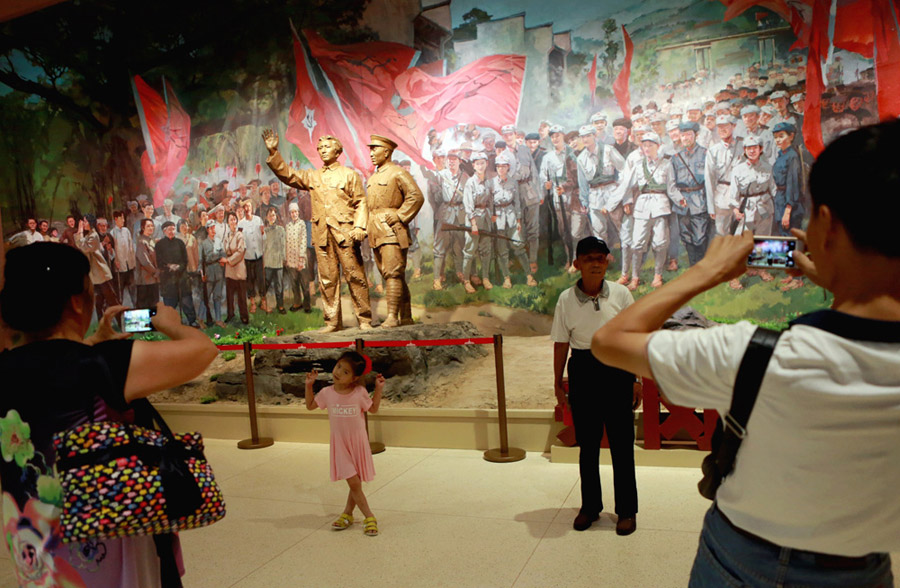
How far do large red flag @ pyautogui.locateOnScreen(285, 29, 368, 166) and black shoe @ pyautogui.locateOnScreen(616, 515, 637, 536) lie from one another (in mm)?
7218

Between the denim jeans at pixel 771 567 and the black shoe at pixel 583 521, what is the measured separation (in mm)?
2699

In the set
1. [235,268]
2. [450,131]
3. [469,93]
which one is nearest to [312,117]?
[450,131]

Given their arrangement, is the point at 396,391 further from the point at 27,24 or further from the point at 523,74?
the point at 27,24

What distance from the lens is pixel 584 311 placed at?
12.2ft

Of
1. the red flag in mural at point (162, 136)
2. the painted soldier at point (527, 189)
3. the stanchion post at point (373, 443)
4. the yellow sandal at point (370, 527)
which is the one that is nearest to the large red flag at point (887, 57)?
the painted soldier at point (527, 189)

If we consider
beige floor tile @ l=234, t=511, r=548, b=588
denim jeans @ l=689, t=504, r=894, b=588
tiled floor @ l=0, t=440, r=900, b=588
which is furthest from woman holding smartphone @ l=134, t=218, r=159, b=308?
denim jeans @ l=689, t=504, r=894, b=588

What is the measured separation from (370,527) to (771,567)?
10.2ft

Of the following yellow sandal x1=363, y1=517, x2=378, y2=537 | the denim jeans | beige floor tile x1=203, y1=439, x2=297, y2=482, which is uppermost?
the denim jeans

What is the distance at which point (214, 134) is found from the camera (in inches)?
411

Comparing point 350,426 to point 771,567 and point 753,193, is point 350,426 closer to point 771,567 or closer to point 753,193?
point 771,567

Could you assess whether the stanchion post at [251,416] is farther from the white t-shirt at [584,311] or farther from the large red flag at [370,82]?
the large red flag at [370,82]

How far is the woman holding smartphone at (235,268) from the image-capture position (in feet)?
33.6

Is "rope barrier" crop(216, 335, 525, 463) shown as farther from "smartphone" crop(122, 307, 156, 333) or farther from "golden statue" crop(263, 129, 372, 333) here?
"smartphone" crop(122, 307, 156, 333)

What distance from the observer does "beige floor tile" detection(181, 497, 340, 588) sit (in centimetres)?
345
